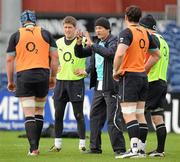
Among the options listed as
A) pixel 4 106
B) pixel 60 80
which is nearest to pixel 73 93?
pixel 60 80

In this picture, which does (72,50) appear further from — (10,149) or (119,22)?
(119,22)

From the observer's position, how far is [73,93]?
52.0 feet

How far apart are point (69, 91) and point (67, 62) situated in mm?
564

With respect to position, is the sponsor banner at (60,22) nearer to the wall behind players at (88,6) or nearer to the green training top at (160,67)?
the wall behind players at (88,6)

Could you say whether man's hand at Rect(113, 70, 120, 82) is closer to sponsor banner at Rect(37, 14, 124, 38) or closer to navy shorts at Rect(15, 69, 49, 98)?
navy shorts at Rect(15, 69, 49, 98)

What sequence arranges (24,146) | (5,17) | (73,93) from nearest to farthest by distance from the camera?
(73,93) < (24,146) < (5,17)

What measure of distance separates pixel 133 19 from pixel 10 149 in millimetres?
3963

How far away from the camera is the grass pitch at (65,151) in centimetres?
1368

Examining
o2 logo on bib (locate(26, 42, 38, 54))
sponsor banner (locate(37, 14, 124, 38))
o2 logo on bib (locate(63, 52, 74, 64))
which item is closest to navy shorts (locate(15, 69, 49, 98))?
o2 logo on bib (locate(26, 42, 38, 54))

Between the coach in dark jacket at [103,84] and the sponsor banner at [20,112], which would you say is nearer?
the coach in dark jacket at [103,84]

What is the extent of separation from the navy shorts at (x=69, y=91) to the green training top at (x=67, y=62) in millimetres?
88

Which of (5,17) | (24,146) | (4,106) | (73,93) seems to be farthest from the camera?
(5,17)

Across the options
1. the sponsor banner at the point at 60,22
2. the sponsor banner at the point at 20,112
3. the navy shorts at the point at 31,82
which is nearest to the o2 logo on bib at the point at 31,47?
the navy shorts at the point at 31,82

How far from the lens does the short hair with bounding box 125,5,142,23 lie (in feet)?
44.3
